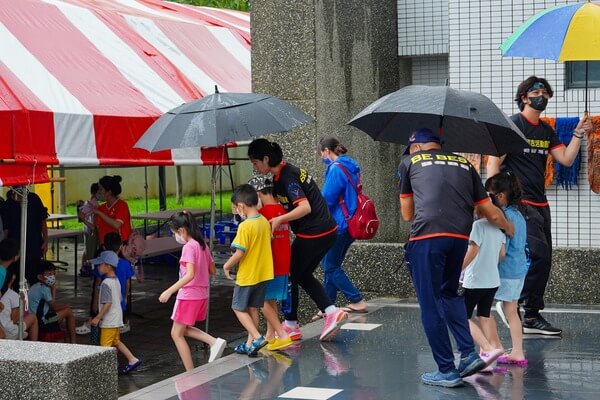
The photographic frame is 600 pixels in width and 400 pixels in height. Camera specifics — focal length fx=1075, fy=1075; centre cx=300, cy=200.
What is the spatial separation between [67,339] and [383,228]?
10.9ft

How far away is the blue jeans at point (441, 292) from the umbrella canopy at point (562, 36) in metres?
1.98

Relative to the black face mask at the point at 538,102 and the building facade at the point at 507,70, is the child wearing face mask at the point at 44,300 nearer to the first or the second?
the building facade at the point at 507,70

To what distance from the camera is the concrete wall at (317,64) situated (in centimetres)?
990

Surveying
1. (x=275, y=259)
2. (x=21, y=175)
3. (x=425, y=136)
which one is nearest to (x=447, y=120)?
(x=425, y=136)

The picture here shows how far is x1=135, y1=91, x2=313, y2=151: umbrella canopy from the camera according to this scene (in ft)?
26.8

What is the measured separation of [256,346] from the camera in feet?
25.5

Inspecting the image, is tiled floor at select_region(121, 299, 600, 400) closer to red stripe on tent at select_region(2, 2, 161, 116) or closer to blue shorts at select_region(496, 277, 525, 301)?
blue shorts at select_region(496, 277, 525, 301)

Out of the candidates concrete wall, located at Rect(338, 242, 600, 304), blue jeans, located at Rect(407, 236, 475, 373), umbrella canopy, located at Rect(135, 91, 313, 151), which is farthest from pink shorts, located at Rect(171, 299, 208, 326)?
blue jeans, located at Rect(407, 236, 475, 373)

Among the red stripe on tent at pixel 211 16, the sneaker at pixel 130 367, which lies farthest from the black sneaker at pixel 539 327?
the red stripe on tent at pixel 211 16

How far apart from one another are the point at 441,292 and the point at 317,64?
148 inches

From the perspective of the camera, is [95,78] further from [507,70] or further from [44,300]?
[507,70]

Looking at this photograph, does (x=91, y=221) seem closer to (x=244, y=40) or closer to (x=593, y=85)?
(x=244, y=40)

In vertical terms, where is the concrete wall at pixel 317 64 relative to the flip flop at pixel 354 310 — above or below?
above

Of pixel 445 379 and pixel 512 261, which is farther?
pixel 512 261
